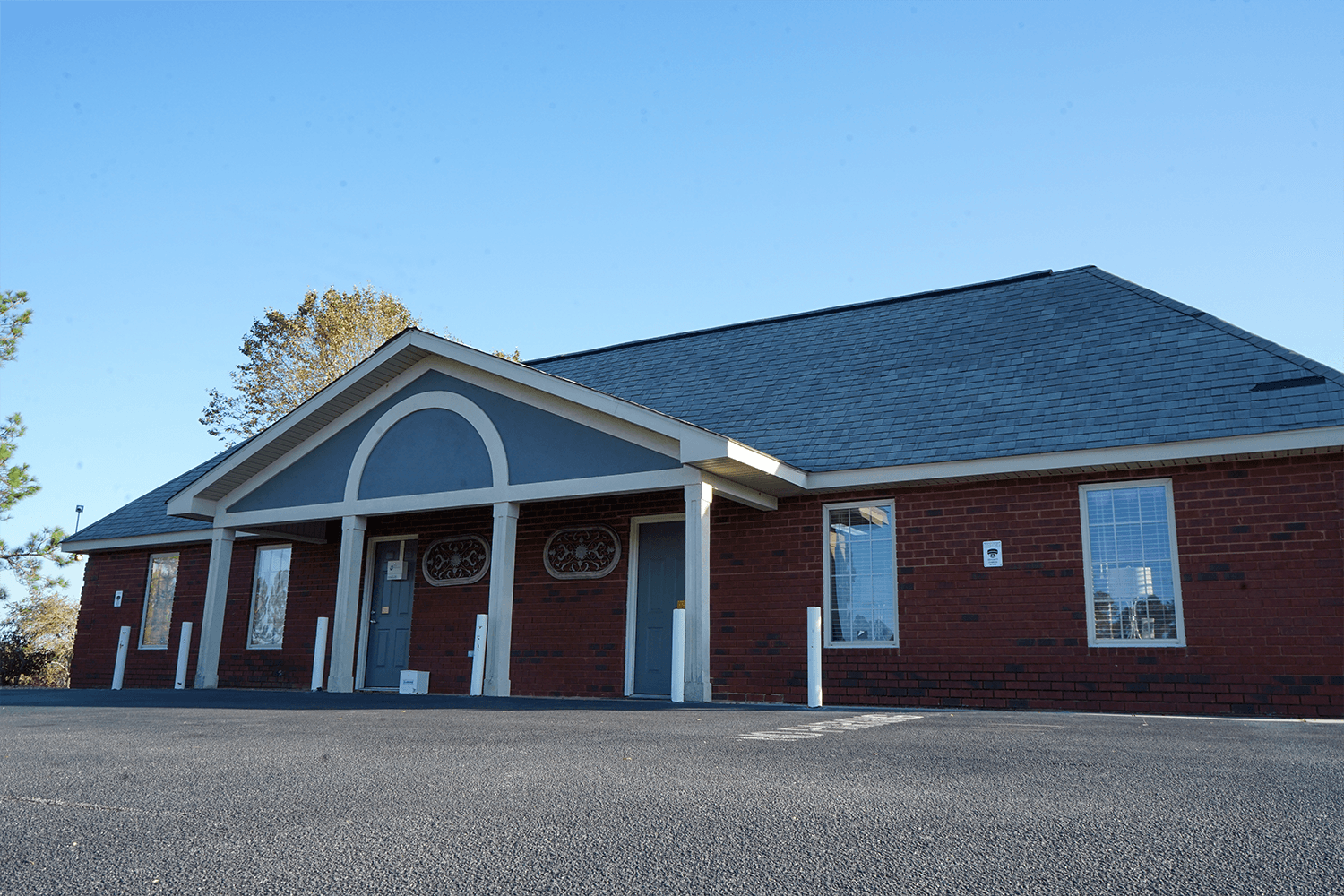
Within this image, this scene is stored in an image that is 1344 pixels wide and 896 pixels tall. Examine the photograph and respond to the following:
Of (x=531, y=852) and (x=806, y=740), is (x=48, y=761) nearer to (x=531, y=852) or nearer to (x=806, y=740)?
(x=531, y=852)

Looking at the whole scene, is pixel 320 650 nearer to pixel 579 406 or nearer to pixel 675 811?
pixel 579 406

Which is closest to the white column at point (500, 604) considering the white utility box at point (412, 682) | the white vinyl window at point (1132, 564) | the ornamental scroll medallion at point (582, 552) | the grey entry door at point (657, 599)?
the ornamental scroll medallion at point (582, 552)

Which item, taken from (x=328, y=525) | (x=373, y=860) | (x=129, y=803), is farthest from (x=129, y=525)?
(x=373, y=860)

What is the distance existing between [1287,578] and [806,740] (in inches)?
260

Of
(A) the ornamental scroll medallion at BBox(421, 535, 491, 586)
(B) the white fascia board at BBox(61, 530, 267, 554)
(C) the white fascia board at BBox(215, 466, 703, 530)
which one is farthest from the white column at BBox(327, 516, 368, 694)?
(B) the white fascia board at BBox(61, 530, 267, 554)

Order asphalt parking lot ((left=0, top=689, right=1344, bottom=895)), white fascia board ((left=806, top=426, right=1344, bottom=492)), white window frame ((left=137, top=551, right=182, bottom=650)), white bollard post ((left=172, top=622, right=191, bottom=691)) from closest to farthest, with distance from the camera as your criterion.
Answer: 1. asphalt parking lot ((left=0, top=689, right=1344, bottom=895))
2. white fascia board ((left=806, top=426, right=1344, bottom=492))
3. white bollard post ((left=172, top=622, right=191, bottom=691))
4. white window frame ((left=137, top=551, right=182, bottom=650))

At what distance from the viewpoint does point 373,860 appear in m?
3.37

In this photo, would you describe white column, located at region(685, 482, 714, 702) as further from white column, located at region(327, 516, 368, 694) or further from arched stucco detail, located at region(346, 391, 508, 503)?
white column, located at region(327, 516, 368, 694)

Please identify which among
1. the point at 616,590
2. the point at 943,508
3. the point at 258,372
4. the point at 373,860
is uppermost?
the point at 258,372

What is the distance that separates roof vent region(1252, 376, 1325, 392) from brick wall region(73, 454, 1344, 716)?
2.52 feet

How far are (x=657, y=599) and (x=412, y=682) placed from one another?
12.6ft

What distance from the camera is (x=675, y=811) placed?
4.09 metres

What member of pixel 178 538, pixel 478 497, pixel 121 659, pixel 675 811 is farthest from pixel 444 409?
pixel 675 811

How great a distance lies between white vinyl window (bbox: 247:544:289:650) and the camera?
17359mm
